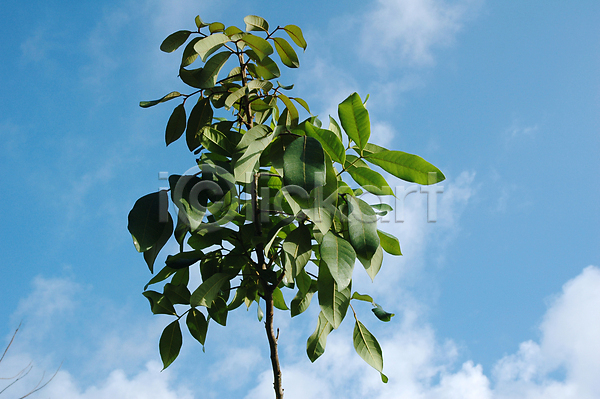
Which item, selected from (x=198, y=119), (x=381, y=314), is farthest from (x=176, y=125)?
(x=381, y=314)

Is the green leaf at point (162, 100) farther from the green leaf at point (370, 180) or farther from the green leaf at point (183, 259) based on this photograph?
the green leaf at point (370, 180)

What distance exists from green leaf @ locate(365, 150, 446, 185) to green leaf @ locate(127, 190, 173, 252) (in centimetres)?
64

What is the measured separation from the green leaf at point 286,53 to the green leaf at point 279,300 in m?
0.88

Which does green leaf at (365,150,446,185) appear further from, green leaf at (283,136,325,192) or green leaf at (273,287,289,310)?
green leaf at (273,287,289,310)

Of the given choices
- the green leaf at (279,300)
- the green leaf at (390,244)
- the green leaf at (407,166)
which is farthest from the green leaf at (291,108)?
the green leaf at (279,300)

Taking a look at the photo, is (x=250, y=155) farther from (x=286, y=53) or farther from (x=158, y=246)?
(x=286, y=53)

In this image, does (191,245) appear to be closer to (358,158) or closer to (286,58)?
(358,158)

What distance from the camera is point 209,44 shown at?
4.67ft

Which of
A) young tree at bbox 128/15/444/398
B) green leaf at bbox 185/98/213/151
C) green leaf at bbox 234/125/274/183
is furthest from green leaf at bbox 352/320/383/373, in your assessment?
green leaf at bbox 185/98/213/151

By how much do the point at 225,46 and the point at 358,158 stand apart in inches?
26.2

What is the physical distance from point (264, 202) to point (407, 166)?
18.5 inches

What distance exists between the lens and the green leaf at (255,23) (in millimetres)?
1538

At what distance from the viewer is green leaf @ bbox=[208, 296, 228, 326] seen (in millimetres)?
1445

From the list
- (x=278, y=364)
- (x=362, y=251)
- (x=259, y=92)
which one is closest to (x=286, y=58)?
(x=259, y=92)
